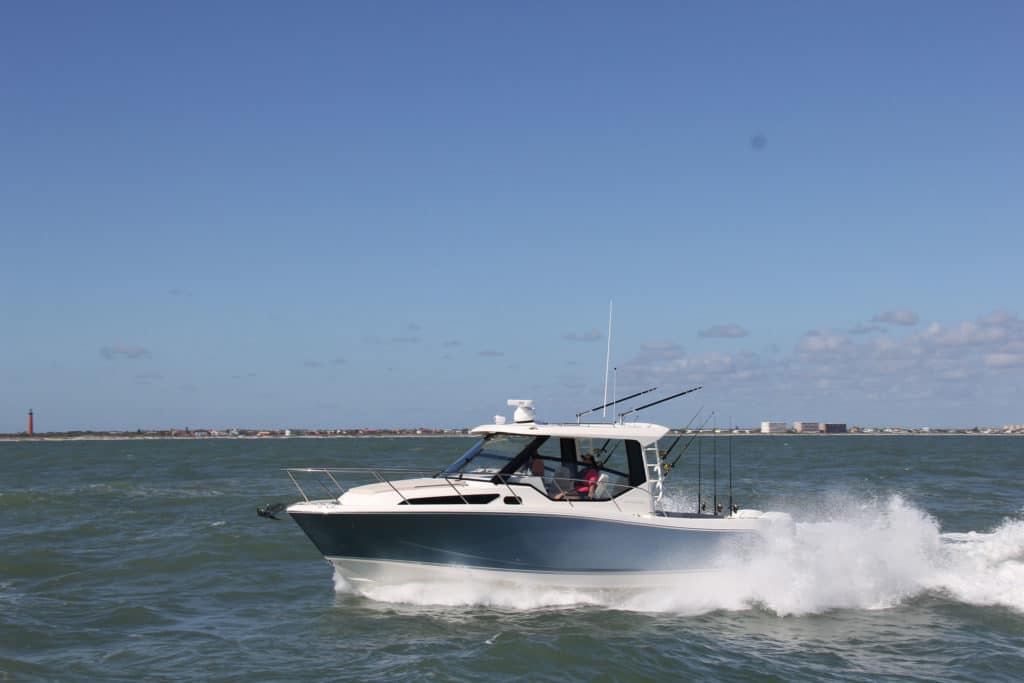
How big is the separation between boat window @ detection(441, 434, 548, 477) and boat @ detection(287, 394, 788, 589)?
0.02m

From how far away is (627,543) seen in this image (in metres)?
11.6

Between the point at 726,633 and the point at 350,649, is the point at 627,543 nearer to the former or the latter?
the point at 726,633

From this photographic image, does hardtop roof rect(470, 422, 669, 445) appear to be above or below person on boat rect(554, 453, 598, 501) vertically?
above

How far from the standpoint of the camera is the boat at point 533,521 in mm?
11344

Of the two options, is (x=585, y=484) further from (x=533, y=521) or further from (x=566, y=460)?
(x=533, y=521)

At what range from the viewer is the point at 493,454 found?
12.2 meters

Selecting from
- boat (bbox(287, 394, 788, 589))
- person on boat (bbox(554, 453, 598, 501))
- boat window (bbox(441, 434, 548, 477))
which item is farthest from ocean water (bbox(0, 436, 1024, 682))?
boat window (bbox(441, 434, 548, 477))

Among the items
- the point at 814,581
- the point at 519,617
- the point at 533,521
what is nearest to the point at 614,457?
the point at 533,521

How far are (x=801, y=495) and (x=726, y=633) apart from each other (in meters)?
17.4

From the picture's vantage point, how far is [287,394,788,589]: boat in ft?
37.2

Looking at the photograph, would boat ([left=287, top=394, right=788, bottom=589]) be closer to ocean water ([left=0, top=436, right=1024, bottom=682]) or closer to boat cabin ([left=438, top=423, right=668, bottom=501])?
boat cabin ([left=438, top=423, right=668, bottom=501])

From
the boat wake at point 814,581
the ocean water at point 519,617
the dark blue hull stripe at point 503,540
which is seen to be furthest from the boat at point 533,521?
the ocean water at point 519,617

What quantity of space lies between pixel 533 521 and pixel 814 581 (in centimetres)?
431

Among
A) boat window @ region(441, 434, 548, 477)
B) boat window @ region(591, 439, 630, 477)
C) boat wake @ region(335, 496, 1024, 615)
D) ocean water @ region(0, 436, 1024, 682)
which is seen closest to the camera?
ocean water @ region(0, 436, 1024, 682)
